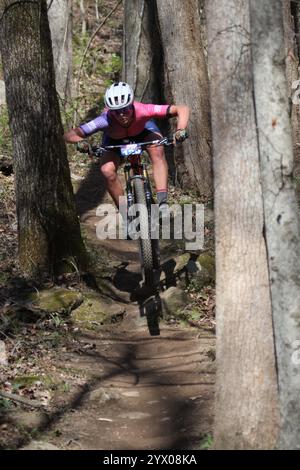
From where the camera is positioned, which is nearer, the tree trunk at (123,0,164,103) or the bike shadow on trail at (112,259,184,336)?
the bike shadow on trail at (112,259,184,336)

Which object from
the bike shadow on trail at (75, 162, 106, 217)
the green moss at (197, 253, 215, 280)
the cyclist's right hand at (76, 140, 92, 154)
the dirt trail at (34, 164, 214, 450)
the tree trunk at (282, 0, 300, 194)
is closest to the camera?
the dirt trail at (34, 164, 214, 450)

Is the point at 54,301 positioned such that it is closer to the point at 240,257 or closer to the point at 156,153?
the point at 156,153

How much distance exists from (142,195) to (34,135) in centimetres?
139

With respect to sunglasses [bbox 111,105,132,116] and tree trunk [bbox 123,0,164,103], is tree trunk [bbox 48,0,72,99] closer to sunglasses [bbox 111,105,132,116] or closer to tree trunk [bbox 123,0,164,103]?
tree trunk [bbox 123,0,164,103]

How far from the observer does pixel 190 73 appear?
12875 mm

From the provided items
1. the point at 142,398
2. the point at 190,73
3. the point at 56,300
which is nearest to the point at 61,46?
the point at 190,73

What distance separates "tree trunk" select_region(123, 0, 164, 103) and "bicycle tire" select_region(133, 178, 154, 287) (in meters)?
6.49

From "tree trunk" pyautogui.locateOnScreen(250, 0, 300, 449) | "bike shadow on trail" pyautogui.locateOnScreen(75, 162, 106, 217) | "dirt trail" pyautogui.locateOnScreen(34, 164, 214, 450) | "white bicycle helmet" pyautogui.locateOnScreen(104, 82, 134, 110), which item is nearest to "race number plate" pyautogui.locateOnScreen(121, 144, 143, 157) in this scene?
"white bicycle helmet" pyautogui.locateOnScreen(104, 82, 134, 110)

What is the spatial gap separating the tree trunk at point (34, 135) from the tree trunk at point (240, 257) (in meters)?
3.82

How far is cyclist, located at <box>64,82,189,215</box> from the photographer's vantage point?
8648mm

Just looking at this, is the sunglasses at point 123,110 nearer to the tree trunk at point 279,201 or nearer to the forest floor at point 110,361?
the forest floor at point 110,361
